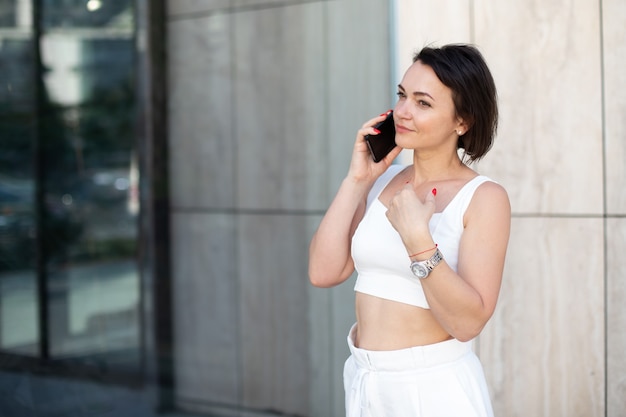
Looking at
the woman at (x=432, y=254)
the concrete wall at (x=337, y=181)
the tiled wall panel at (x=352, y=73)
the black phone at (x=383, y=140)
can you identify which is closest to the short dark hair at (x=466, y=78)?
the woman at (x=432, y=254)

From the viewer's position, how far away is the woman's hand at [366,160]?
8.01ft

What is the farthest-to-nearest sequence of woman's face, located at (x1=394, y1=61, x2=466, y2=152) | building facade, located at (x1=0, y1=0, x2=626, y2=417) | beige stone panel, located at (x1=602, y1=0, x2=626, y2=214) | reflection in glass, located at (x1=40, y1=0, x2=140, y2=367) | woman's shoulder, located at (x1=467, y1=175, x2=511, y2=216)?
reflection in glass, located at (x1=40, y1=0, x2=140, y2=367), building facade, located at (x1=0, y1=0, x2=626, y2=417), beige stone panel, located at (x1=602, y1=0, x2=626, y2=214), woman's face, located at (x1=394, y1=61, x2=466, y2=152), woman's shoulder, located at (x1=467, y1=175, x2=511, y2=216)

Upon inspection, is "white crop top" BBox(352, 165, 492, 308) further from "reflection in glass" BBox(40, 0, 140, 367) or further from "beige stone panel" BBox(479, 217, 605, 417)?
"reflection in glass" BBox(40, 0, 140, 367)

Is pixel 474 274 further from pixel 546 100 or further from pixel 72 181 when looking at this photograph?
pixel 72 181

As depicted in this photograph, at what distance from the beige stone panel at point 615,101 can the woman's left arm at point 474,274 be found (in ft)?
6.14

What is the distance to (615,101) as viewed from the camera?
12.4 feet

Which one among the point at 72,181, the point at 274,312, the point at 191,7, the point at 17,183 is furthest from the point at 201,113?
the point at 274,312

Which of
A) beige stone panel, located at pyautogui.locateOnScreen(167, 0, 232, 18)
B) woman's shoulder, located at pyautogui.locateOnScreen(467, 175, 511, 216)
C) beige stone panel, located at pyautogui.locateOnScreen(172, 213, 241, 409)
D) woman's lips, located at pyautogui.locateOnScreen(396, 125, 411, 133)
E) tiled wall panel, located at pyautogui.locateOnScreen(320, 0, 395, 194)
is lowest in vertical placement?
beige stone panel, located at pyautogui.locateOnScreen(172, 213, 241, 409)

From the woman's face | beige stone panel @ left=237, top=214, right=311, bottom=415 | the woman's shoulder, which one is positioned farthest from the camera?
beige stone panel @ left=237, top=214, right=311, bottom=415

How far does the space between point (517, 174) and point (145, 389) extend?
2.84 meters

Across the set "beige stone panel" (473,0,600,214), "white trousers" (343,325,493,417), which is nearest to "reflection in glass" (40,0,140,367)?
"beige stone panel" (473,0,600,214)

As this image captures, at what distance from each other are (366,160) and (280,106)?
7.77ft

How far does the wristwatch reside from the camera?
1983 mm

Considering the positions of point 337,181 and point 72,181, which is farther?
point 72,181
